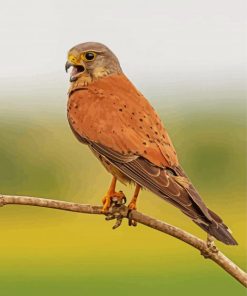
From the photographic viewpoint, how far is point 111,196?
11.0 feet

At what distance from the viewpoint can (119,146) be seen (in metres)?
3.23

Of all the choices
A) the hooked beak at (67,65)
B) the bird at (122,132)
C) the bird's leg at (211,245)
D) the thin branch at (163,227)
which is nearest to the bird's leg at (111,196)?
the bird at (122,132)

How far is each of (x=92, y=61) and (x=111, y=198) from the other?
0.71m

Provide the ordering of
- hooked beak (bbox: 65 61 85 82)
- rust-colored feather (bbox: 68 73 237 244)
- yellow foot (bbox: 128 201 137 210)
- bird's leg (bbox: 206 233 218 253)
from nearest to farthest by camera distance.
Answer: bird's leg (bbox: 206 233 218 253) → rust-colored feather (bbox: 68 73 237 244) → yellow foot (bbox: 128 201 137 210) → hooked beak (bbox: 65 61 85 82)

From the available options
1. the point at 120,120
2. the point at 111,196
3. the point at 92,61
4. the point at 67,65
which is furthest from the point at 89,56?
the point at 111,196

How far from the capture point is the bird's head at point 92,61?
3396mm

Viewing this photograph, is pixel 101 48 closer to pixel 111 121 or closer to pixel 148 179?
pixel 111 121

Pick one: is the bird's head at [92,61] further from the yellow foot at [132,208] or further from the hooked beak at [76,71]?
the yellow foot at [132,208]

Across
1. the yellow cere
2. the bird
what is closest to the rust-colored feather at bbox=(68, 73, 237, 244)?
the bird

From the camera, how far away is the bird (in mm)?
2996

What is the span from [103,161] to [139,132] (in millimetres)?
324

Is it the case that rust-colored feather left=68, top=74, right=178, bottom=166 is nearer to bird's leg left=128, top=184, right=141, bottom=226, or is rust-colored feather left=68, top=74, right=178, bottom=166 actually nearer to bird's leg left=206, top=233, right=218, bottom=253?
bird's leg left=128, top=184, right=141, bottom=226

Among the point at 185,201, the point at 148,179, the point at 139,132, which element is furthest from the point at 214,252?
the point at 139,132

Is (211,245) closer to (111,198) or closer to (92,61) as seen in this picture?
(111,198)
